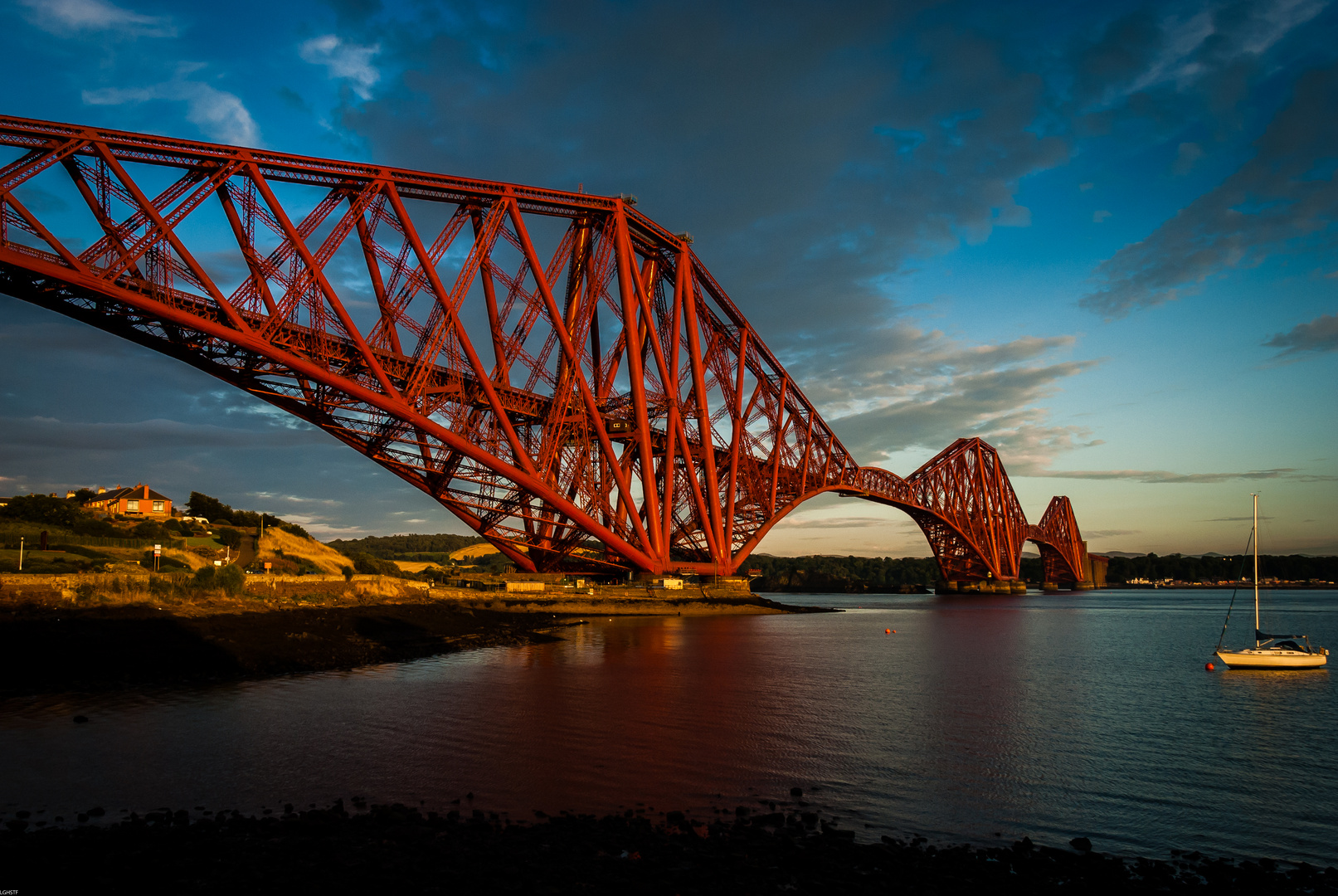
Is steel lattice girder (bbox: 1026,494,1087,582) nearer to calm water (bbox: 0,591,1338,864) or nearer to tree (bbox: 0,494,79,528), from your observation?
calm water (bbox: 0,591,1338,864)

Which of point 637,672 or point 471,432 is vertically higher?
point 471,432

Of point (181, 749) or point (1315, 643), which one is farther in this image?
point (1315, 643)

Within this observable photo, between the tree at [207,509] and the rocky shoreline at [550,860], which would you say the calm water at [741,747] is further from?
the tree at [207,509]

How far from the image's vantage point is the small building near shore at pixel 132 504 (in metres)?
70.8

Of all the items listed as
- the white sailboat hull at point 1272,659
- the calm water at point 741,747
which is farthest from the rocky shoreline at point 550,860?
the white sailboat hull at point 1272,659

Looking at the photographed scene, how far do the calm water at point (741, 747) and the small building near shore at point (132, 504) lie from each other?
56423 mm

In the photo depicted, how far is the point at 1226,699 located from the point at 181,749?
102 ft

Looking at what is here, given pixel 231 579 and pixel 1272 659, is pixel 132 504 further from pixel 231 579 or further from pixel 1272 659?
pixel 1272 659

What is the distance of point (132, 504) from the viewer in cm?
7462

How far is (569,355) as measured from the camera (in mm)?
47344

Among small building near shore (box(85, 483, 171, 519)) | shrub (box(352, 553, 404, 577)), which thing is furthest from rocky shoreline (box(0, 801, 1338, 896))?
small building near shore (box(85, 483, 171, 519))

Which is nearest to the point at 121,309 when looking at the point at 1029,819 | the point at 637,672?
the point at 637,672

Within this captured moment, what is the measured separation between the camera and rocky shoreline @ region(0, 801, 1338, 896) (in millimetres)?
9000

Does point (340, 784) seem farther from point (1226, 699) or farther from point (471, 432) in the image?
point (471, 432)
